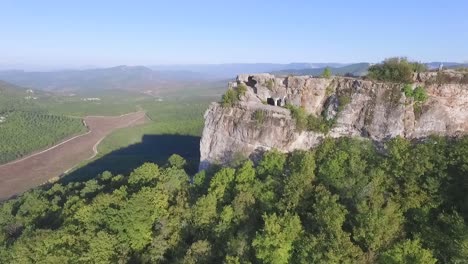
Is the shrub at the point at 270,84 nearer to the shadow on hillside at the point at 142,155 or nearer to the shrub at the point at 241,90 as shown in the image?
the shrub at the point at 241,90

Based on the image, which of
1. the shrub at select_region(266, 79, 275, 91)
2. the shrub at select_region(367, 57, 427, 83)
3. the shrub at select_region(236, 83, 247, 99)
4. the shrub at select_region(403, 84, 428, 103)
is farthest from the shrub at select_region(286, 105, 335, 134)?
the shrub at select_region(403, 84, 428, 103)

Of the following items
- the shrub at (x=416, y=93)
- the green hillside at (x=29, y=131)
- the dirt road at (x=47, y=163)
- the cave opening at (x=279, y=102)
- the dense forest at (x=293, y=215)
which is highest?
the shrub at (x=416, y=93)

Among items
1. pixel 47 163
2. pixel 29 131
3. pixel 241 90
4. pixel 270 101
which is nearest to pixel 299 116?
pixel 270 101

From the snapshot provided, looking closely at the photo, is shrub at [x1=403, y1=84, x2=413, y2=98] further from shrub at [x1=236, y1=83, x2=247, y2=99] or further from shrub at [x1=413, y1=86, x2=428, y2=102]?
shrub at [x1=236, y1=83, x2=247, y2=99]

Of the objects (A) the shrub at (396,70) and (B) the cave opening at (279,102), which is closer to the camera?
(A) the shrub at (396,70)

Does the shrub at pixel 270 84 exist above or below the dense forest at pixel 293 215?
above

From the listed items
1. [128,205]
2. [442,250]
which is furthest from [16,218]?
[442,250]

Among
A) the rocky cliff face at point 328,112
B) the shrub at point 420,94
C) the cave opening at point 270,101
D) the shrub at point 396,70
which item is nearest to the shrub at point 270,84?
the rocky cliff face at point 328,112

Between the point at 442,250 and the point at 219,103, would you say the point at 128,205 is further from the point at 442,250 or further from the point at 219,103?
the point at 442,250
